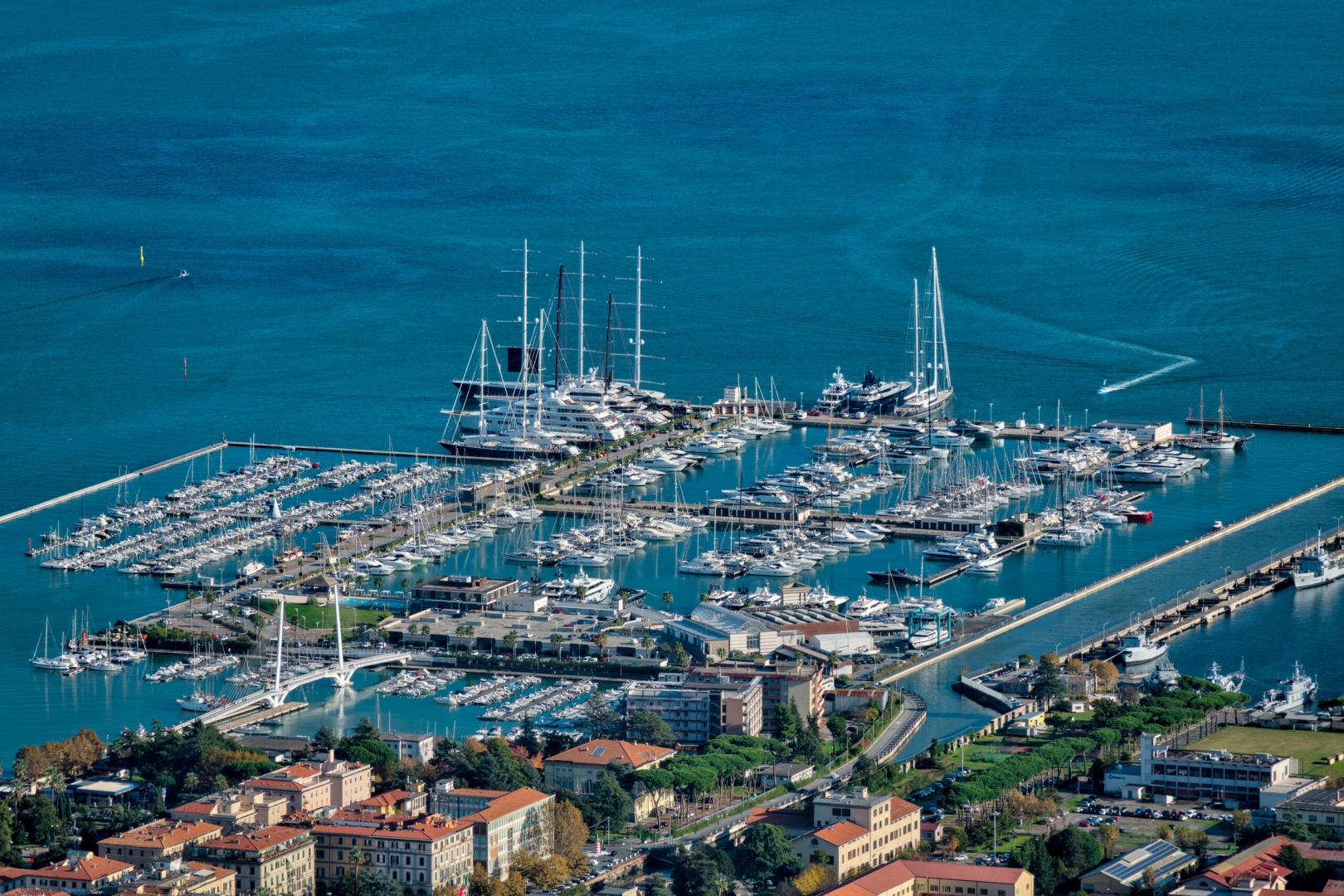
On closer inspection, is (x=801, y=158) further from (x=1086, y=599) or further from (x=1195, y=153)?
(x=1086, y=599)

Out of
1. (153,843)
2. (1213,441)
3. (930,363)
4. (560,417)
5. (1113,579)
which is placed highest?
(930,363)

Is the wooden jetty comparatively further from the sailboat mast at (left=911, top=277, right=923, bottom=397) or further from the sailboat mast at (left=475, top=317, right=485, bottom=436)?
the sailboat mast at (left=475, top=317, right=485, bottom=436)

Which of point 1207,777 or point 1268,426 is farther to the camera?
point 1268,426


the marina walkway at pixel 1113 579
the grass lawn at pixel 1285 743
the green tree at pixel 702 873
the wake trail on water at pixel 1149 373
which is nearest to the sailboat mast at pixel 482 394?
the wake trail on water at pixel 1149 373

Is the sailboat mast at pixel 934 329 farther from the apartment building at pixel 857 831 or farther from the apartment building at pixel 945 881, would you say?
the apartment building at pixel 945 881

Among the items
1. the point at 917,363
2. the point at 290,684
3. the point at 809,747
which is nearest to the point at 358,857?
the point at 809,747

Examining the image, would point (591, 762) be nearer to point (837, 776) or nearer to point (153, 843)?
point (837, 776)

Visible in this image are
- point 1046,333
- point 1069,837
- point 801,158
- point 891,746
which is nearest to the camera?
point 1069,837

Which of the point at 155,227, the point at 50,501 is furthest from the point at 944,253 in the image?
the point at 50,501

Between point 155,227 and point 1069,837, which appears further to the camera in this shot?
point 155,227
